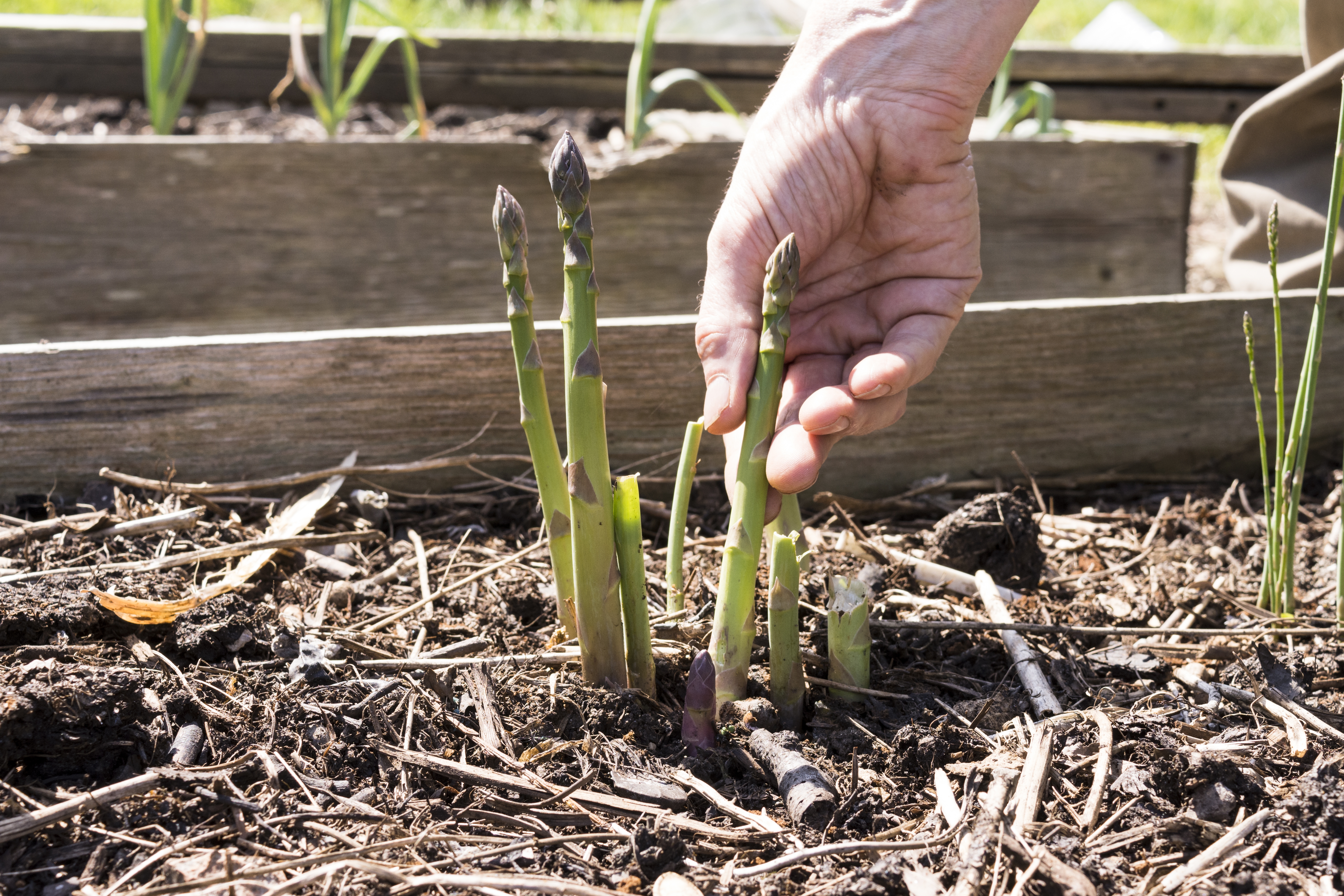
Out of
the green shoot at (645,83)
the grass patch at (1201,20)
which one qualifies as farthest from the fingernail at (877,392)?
the grass patch at (1201,20)

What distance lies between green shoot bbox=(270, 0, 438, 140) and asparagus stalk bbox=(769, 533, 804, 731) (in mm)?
1866

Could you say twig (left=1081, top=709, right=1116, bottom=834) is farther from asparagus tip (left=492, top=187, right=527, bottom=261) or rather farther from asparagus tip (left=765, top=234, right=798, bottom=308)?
asparagus tip (left=492, top=187, right=527, bottom=261)

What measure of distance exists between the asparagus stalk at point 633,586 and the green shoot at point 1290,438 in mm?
763

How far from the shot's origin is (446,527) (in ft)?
5.36

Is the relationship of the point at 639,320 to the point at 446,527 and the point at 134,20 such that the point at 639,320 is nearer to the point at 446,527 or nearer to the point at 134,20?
the point at 446,527

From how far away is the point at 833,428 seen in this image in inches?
45.7

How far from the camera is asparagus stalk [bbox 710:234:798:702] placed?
41.6 inches

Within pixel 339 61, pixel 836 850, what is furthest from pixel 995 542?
pixel 339 61

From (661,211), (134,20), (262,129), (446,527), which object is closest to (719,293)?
(446,527)

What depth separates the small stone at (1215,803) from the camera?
3.27ft

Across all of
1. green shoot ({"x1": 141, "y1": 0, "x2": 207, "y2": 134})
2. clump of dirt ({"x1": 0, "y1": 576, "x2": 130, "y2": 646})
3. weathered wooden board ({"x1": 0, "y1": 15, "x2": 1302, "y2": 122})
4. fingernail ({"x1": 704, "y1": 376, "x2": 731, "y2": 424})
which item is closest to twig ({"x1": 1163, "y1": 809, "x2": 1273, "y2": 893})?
fingernail ({"x1": 704, "y1": 376, "x2": 731, "y2": 424})

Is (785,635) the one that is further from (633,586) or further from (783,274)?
(783,274)

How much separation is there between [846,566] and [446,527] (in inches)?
26.8

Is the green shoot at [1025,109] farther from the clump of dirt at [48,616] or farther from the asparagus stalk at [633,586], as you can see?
the clump of dirt at [48,616]
